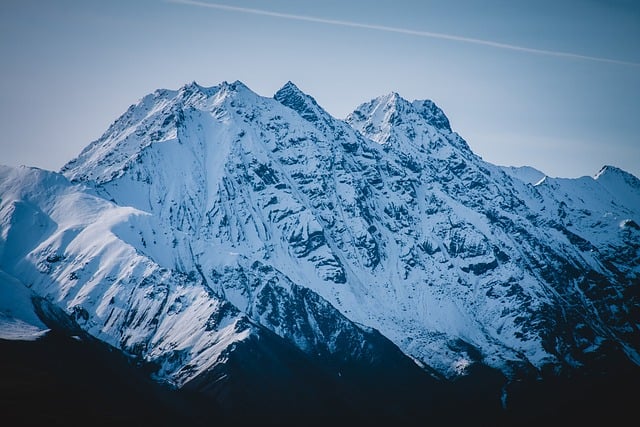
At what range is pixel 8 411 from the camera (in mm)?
187000

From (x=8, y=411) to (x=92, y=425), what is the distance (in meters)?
22.2

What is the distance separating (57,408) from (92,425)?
10.3 m

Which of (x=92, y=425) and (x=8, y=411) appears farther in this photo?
(x=92, y=425)

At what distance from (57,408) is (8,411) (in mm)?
15087

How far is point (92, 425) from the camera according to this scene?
200 m

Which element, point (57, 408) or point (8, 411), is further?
point (57, 408)

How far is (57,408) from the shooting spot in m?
200
